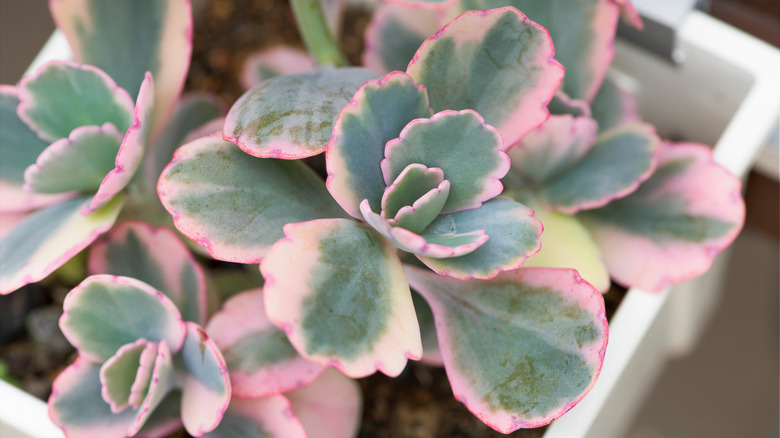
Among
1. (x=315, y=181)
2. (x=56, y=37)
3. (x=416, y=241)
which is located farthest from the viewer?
(x=56, y=37)

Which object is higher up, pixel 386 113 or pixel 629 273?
pixel 386 113

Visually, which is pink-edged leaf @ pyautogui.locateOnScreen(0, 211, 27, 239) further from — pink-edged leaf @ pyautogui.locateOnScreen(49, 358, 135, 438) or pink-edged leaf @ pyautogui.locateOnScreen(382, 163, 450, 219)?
pink-edged leaf @ pyautogui.locateOnScreen(382, 163, 450, 219)

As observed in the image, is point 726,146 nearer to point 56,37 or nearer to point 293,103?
point 293,103

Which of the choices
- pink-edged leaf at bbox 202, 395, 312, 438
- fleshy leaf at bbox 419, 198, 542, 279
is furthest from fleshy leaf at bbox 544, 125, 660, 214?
pink-edged leaf at bbox 202, 395, 312, 438

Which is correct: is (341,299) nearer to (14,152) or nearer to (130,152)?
(130,152)

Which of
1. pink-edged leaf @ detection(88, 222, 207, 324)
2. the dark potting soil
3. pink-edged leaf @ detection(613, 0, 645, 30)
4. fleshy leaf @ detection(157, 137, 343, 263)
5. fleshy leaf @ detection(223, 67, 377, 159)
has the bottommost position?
the dark potting soil

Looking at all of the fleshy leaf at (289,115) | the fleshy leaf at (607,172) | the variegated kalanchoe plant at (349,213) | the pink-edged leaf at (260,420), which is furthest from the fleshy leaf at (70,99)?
the fleshy leaf at (607,172)

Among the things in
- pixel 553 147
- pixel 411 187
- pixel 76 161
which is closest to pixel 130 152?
pixel 76 161

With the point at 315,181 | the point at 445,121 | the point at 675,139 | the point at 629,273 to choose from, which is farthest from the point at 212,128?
the point at 675,139
